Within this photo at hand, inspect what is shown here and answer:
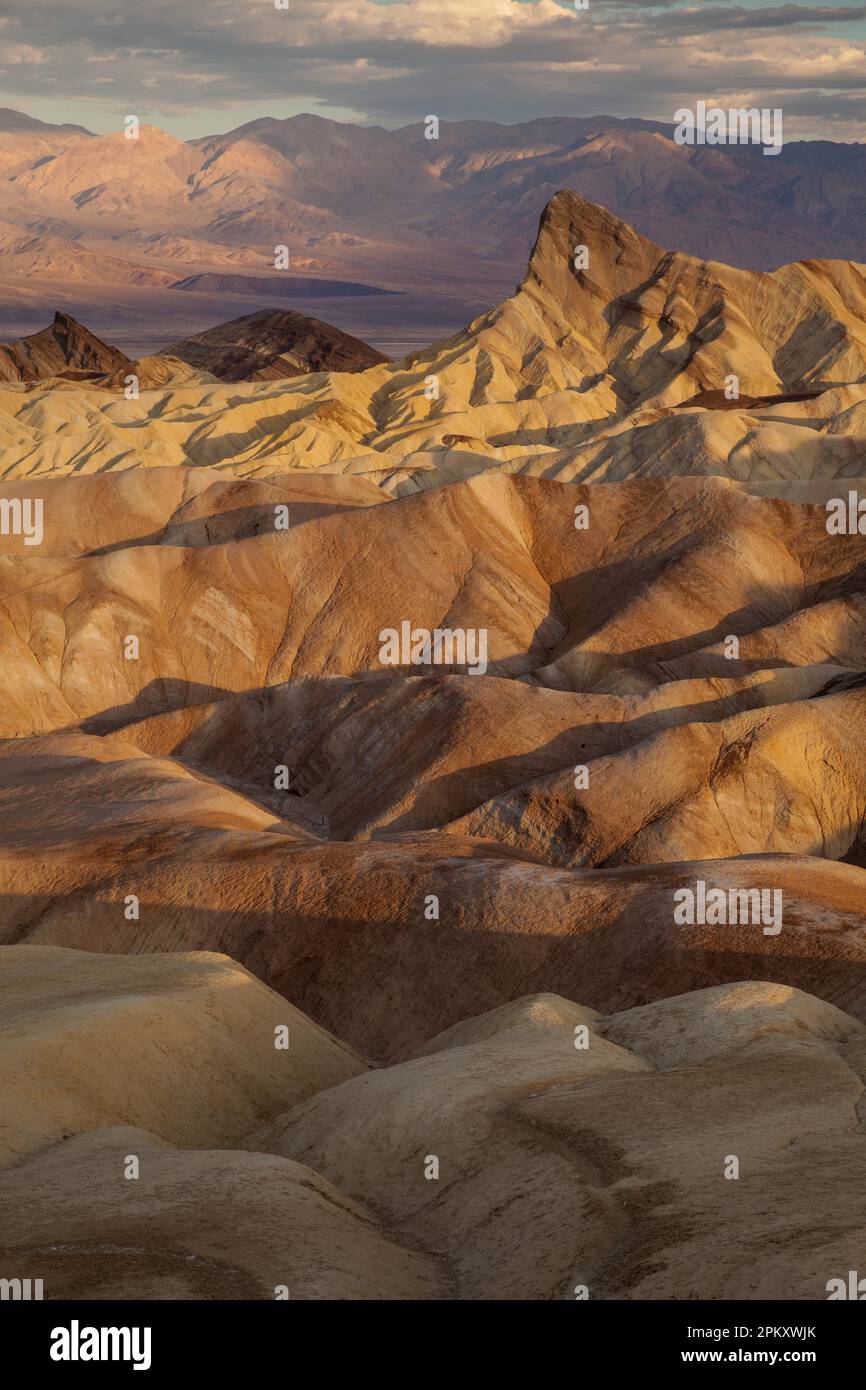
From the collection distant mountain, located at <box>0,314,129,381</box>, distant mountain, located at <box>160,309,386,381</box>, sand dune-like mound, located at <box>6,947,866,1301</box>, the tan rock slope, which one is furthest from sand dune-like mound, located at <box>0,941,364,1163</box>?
distant mountain, located at <box>0,314,129,381</box>

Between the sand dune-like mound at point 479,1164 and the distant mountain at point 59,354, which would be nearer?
the sand dune-like mound at point 479,1164

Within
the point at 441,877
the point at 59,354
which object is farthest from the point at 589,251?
the point at 441,877

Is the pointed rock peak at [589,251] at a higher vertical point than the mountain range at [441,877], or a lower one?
higher

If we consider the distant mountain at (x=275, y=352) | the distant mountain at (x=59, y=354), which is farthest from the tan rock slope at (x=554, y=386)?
the distant mountain at (x=59, y=354)

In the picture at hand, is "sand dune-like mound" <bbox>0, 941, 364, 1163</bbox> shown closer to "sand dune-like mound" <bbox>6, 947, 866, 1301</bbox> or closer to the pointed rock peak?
"sand dune-like mound" <bbox>6, 947, 866, 1301</bbox>

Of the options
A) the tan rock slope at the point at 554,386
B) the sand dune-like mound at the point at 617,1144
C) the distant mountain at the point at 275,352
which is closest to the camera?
the sand dune-like mound at the point at 617,1144

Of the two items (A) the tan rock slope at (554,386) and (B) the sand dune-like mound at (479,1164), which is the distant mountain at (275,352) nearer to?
(A) the tan rock slope at (554,386)

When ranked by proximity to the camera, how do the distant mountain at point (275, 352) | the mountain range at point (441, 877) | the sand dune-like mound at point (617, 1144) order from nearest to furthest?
1. the sand dune-like mound at point (617, 1144)
2. the mountain range at point (441, 877)
3. the distant mountain at point (275, 352)

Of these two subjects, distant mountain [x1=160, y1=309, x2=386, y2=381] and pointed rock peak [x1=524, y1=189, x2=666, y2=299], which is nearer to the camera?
pointed rock peak [x1=524, y1=189, x2=666, y2=299]
